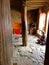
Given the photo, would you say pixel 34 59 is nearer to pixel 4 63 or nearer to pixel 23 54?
pixel 23 54

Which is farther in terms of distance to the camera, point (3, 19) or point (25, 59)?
point (25, 59)

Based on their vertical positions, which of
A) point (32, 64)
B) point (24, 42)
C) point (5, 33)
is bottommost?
point (32, 64)

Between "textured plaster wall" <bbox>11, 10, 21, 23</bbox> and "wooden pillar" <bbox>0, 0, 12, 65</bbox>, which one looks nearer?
"wooden pillar" <bbox>0, 0, 12, 65</bbox>

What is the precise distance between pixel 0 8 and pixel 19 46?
631 cm

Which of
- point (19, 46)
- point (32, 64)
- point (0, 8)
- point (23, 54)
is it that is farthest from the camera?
point (19, 46)

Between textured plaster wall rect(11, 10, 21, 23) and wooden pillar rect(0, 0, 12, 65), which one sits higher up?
textured plaster wall rect(11, 10, 21, 23)

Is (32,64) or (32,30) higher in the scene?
(32,30)

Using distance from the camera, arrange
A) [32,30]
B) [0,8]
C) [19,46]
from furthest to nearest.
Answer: [32,30]
[19,46]
[0,8]

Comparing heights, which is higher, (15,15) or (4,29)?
(15,15)

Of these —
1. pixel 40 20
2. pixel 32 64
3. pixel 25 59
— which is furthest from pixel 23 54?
pixel 40 20

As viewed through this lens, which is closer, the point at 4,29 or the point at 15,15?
the point at 4,29

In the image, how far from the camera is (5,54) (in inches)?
27.8

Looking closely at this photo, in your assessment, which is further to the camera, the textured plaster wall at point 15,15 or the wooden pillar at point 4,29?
the textured plaster wall at point 15,15

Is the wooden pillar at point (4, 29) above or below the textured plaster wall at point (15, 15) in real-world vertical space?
below
